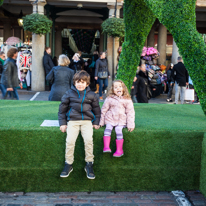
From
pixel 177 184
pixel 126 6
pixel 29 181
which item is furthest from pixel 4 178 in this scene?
pixel 126 6

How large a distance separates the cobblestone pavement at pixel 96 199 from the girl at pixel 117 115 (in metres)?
0.56

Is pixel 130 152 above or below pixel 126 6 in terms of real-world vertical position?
below

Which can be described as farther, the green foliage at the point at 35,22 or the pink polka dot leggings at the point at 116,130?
the green foliage at the point at 35,22

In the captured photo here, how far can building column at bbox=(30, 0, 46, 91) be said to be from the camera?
12.3m

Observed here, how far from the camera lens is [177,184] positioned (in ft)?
13.7

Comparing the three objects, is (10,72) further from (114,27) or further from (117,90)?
(114,27)

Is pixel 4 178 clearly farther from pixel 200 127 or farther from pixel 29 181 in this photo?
pixel 200 127

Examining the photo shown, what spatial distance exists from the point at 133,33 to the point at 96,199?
130 inches

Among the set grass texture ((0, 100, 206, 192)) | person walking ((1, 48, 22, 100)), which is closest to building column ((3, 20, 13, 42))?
person walking ((1, 48, 22, 100))

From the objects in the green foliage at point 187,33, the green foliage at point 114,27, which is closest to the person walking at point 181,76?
the green foliage at point 114,27

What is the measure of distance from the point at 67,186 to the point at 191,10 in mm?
2961

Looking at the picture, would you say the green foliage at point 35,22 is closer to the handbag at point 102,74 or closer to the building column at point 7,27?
the handbag at point 102,74

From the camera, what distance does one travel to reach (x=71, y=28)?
63.8 ft

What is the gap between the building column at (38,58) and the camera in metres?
12.3
